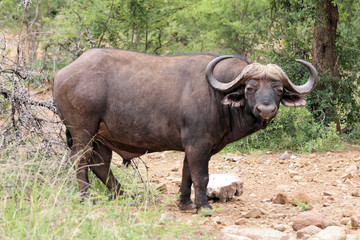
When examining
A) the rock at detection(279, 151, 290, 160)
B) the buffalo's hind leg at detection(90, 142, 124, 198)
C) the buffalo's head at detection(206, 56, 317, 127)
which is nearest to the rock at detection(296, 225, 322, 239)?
the buffalo's head at detection(206, 56, 317, 127)

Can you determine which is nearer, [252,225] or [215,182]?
[252,225]

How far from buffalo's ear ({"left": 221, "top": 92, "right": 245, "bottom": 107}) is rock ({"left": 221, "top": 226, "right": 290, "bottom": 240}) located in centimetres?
134

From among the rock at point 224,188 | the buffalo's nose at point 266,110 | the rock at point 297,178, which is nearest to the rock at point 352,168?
the rock at point 297,178

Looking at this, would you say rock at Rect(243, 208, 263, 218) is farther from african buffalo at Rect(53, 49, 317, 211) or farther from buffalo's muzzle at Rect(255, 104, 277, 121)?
buffalo's muzzle at Rect(255, 104, 277, 121)

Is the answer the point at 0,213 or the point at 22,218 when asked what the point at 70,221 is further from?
the point at 0,213

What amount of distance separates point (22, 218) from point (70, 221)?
1.23ft

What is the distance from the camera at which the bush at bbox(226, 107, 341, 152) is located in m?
9.32

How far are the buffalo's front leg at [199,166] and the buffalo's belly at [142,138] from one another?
0.27m

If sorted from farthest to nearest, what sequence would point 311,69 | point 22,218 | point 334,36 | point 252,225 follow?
point 334,36 < point 311,69 < point 252,225 < point 22,218

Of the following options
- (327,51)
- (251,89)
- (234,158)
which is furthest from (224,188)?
(327,51)

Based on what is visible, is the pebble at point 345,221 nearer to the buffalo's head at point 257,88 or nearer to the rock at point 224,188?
the buffalo's head at point 257,88

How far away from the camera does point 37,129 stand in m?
6.40

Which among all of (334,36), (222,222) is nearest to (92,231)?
(222,222)

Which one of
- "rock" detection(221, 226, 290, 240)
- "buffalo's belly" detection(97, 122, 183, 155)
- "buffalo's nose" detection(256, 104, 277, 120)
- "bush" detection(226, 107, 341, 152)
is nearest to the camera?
"rock" detection(221, 226, 290, 240)
